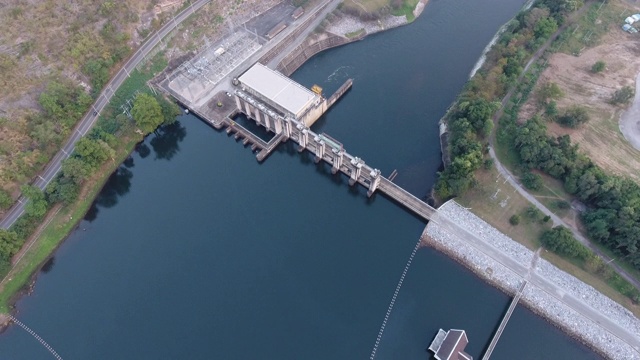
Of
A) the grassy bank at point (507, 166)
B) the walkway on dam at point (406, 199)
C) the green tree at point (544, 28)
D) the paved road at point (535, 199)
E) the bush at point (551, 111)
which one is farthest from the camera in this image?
the green tree at point (544, 28)

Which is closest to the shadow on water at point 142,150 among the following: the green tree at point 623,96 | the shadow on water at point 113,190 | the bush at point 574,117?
the shadow on water at point 113,190

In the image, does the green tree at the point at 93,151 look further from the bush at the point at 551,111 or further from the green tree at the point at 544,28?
the green tree at the point at 544,28

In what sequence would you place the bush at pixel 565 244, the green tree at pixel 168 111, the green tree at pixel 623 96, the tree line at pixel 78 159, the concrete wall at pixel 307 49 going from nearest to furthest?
the bush at pixel 565 244 → the tree line at pixel 78 159 → the green tree at pixel 623 96 → the green tree at pixel 168 111 → the concrete wall at pixel 307 49

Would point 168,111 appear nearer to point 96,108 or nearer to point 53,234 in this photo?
point 96,108

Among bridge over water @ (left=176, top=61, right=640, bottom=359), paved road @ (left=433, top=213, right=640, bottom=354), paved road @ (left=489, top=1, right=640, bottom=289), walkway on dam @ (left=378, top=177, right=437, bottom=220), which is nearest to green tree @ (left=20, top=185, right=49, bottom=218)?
bridge over water @ (left=176, top=61, right=640, bottom=359)

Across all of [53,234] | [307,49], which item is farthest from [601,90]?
[53,234]
